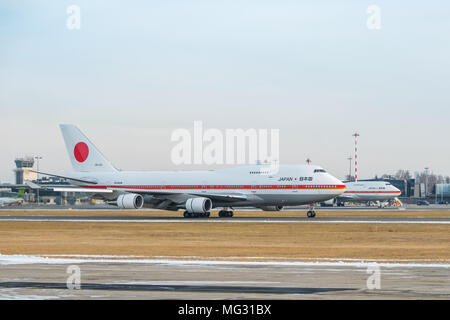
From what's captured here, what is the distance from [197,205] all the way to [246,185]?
571 cm

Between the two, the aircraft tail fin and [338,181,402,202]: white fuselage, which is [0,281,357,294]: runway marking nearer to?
the aircraft tail fin

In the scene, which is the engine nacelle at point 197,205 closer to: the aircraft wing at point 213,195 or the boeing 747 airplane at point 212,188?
the boeing 747 airplane at point 212,188

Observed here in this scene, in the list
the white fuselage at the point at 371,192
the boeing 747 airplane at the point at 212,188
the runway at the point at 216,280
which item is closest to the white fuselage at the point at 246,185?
the boeing 747 airplane at the point at 212,188

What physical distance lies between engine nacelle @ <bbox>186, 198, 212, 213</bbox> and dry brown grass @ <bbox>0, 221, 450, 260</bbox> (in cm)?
1522

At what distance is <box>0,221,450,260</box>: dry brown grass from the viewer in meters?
32.7

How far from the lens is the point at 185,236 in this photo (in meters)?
45.3

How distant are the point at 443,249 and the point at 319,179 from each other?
→ 38332 millimetres

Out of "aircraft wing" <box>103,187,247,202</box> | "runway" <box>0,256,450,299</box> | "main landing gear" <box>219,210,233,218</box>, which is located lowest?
"main landing gear" <box>219,210,233,218</box>

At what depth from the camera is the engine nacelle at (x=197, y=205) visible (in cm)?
7275

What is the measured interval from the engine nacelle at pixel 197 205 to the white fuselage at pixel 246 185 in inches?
87.0

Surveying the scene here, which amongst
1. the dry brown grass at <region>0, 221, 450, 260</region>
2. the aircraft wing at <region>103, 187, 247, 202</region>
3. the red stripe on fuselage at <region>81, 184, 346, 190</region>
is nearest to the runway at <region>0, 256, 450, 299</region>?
the dry brown grass at <region>0, 221, 450, 260</region>

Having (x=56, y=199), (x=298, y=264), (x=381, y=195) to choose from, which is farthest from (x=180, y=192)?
(x=56, y=199)
